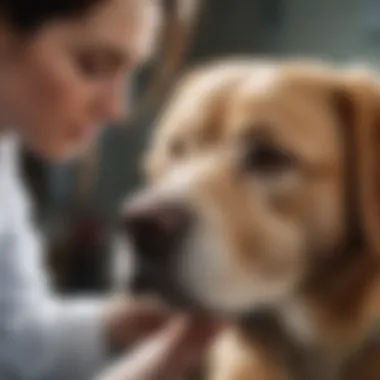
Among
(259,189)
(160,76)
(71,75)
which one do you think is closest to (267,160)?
(259,189)

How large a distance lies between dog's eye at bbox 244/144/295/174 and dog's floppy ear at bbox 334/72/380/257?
6cm

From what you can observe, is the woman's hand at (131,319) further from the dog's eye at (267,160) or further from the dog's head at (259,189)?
the dog's eye at (267,160)

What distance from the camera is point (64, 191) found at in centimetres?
97

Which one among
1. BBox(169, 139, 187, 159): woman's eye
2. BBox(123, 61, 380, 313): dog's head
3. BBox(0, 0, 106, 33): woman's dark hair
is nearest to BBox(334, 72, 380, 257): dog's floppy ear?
BBox(123, 61, 380, 313): dog's head

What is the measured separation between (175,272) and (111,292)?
0.34 ft

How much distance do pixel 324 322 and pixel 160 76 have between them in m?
0.29

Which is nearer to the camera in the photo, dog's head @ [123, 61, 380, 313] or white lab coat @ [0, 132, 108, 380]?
dog's head @ [123, 61, 380, 313]

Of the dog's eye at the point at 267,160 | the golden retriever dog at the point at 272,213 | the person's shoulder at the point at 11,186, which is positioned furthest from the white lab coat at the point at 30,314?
the dog's eye at the point at 267,160

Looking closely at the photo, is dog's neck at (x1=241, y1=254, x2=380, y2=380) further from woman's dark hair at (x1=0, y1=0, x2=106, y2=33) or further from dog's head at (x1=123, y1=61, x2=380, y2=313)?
woman's dark hair at (x1=0, y1=0, x2=106, y2=33)

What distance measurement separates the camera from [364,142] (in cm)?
87

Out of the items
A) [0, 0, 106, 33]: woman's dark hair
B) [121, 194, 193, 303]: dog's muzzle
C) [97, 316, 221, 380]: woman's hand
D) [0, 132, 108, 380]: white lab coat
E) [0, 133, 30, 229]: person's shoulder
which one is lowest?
[97, 316, 221, 380]: woman's hand

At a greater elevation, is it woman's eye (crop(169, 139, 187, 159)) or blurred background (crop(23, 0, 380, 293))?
blurred background (crop(23, 0, 380, 293))

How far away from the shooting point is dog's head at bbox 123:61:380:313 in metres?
0.84

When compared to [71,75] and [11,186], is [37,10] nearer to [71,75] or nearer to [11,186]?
[71,75]
